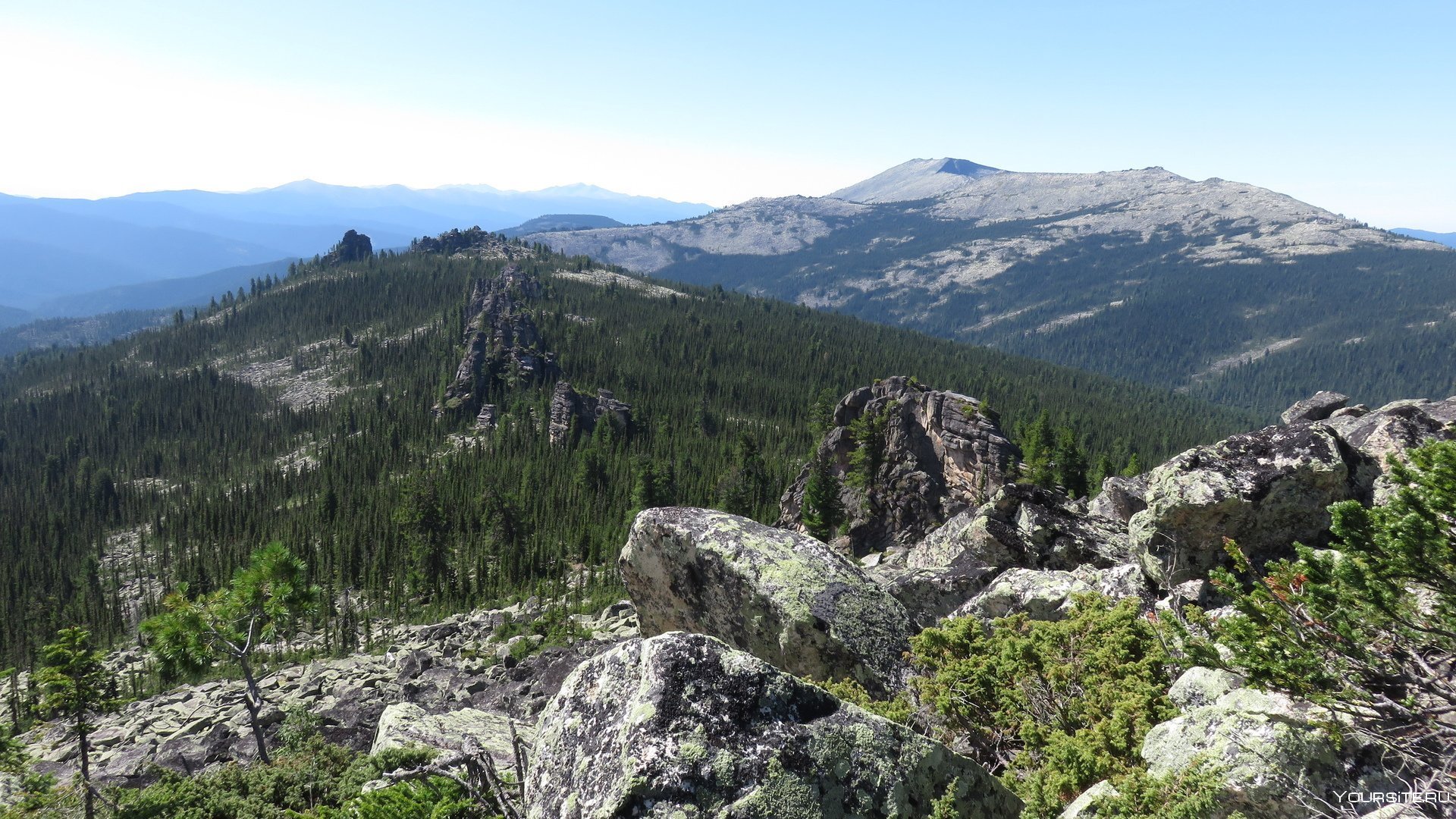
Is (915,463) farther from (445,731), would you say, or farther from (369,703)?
(445,731)

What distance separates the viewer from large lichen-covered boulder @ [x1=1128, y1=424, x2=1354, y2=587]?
57.2ft

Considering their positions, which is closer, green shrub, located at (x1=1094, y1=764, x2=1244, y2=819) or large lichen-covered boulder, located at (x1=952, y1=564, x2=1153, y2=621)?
green shrub, located at (x1=1094, y1=764, x2=1244, y2=819)

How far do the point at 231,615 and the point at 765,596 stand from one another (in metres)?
26.8

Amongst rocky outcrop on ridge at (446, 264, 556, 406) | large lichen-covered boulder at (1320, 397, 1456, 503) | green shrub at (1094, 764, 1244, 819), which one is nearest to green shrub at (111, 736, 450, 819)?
green shrub at (1094, 764, 1244, 819)

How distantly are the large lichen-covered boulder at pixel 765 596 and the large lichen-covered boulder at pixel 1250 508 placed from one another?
25.6ft

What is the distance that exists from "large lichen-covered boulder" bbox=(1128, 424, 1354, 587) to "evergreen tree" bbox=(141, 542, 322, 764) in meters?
33.4

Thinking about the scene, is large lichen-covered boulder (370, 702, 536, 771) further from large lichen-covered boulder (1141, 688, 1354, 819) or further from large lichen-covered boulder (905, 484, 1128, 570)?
large lichen-covered boulder (905, 484, 1128, 570)

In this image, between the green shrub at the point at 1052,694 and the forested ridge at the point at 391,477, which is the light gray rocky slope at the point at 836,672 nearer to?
the green shrub at the point at 1052,694

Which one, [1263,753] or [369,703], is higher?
[1263,753]

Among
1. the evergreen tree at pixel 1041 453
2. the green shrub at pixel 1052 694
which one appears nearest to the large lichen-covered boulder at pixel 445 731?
the green shrub at pixel 1052 694

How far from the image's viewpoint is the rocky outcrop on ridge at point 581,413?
5364 inches

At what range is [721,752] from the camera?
795 cm

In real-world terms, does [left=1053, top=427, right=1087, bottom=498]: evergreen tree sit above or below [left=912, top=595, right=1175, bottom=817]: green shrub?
below

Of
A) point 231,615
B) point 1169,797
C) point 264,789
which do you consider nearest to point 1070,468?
point 1169,797
